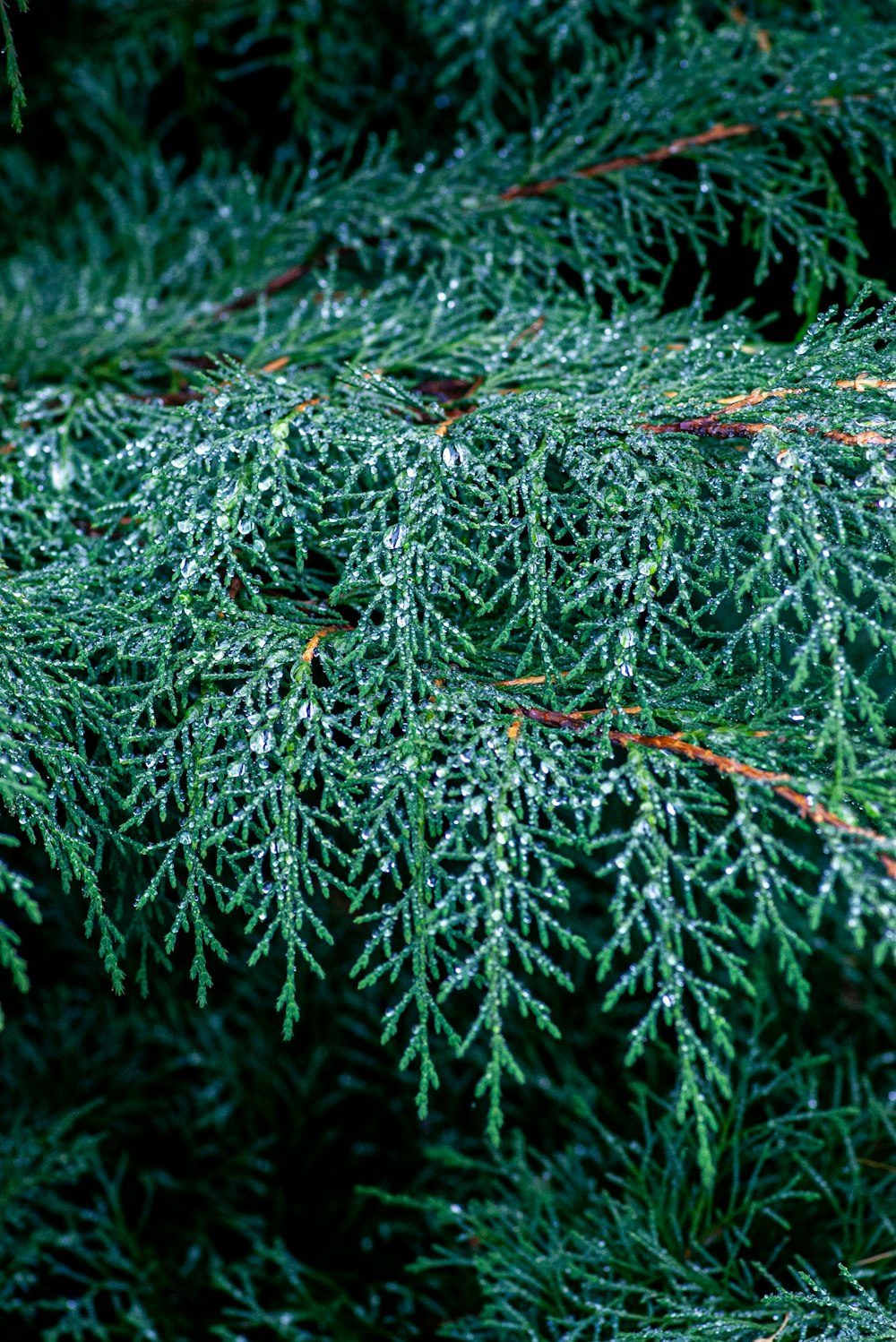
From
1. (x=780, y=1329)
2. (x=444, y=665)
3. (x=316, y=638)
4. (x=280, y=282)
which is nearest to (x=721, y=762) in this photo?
(x=444, y=665)

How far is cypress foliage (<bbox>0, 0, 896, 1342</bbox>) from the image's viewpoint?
916 millimetres

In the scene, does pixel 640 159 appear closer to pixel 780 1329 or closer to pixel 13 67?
pixel 13 67

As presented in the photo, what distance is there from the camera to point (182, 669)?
996 millimetres

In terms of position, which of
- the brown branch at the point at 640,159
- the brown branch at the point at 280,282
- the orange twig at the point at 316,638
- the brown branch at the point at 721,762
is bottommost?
the brown branch at the point at 721,762

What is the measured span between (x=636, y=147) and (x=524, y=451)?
77 cm

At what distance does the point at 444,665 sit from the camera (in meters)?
1.00

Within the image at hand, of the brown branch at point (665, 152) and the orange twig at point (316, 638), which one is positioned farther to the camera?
the brown branch at point (665, 152)

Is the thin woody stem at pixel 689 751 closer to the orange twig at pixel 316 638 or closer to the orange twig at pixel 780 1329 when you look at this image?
the orange twig at pixel 316 638

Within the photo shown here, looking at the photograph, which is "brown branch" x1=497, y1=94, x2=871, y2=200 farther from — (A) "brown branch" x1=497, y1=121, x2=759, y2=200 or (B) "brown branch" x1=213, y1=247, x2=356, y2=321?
(B) "brown branch" x1=213, y1=247, x2=356, y2=321

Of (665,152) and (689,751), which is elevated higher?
(665,152)

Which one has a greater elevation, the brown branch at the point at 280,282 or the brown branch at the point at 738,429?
the brown branch at the point at 280,282

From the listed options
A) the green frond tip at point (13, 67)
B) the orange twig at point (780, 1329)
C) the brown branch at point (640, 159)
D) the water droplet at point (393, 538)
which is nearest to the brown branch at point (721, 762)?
the water droplet at point (393, 538)

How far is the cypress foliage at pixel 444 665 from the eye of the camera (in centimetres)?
92

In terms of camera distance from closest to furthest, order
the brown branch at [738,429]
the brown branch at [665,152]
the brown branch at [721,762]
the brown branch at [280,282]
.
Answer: the brown branch at [721,762]
the brown branch at [738,429]
the brown branch at [665,152]
the brown branch at [280,282]
